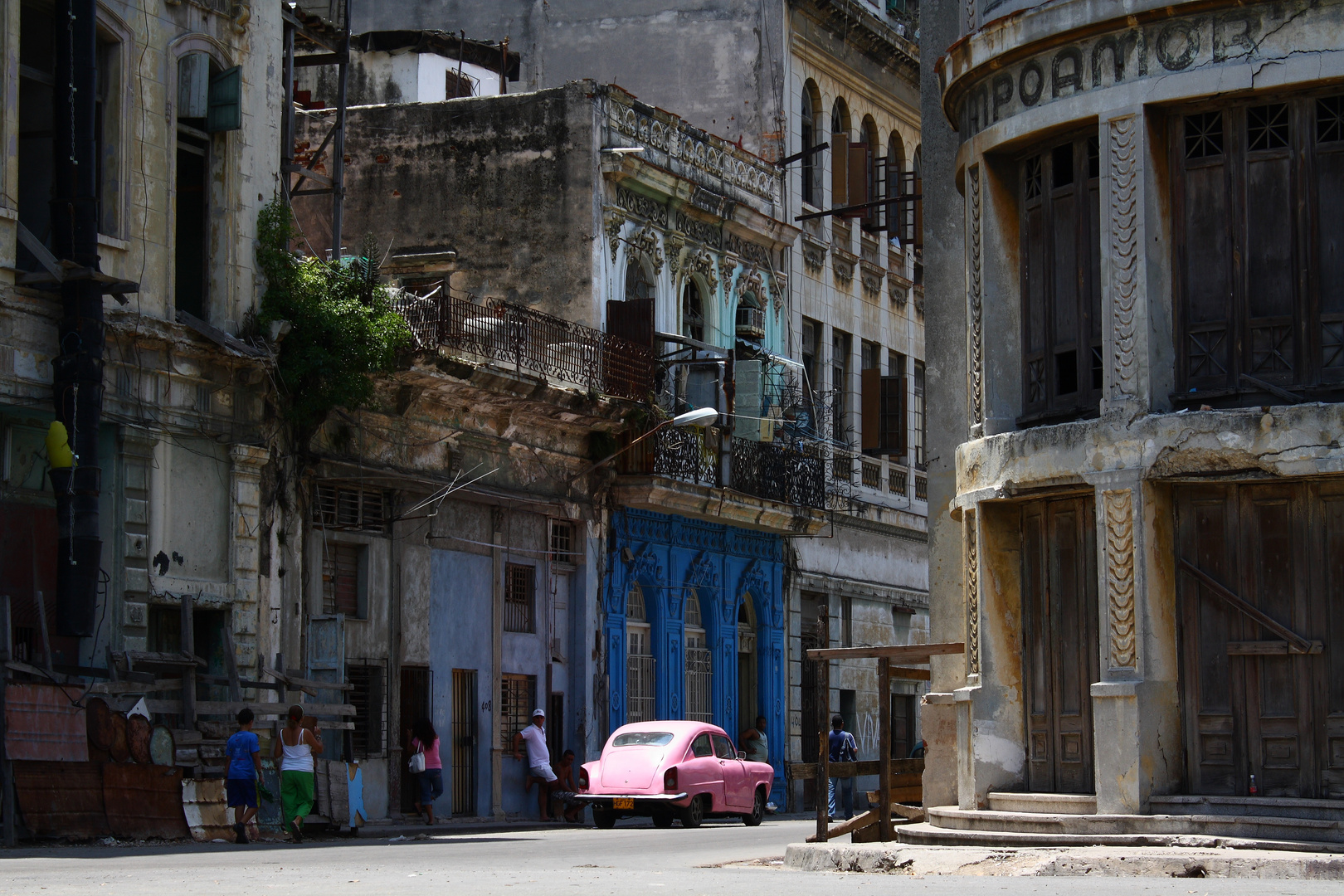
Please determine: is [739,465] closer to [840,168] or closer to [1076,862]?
[840,168]

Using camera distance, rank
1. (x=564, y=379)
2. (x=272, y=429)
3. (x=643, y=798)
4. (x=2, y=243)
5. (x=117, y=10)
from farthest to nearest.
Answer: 1. (x=564, y=379)
2. (x=643, y=798)
3. (x=272, y=429)
4. (x=117, y=10)
5. (x=2, y=243)

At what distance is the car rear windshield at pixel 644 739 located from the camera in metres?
25.8

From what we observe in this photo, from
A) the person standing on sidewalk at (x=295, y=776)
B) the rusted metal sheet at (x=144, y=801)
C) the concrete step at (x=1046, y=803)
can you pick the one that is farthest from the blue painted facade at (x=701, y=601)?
the concrete step at (x=1046, y=803)

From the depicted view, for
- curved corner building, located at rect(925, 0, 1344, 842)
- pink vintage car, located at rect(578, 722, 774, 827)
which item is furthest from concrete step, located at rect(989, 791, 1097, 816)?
pink vintage car, located at rect(578, 722, 774, 827)

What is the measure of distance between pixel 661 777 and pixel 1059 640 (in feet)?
31.2

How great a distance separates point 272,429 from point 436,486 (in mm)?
3376

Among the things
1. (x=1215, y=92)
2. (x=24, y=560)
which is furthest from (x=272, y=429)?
(x=1215, y=92)

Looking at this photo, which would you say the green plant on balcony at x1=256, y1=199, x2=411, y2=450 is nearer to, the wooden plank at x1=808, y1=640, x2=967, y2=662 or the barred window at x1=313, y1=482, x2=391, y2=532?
the barred window at x1=313, y1=482, x2=391, y2=532

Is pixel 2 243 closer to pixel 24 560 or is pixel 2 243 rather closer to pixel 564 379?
pixel 24 560

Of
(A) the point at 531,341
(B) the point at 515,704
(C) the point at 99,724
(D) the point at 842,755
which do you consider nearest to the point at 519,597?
(B) the point at 515,704

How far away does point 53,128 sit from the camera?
20.5 m

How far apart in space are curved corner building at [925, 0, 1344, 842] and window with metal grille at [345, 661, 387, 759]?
10.3 m

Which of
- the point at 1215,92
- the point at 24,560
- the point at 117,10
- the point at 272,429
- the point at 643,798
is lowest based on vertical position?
the point at 643,798

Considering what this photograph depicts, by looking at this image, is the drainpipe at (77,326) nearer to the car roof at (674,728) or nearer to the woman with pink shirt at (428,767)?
the woman with pink shirt at (428,767)
